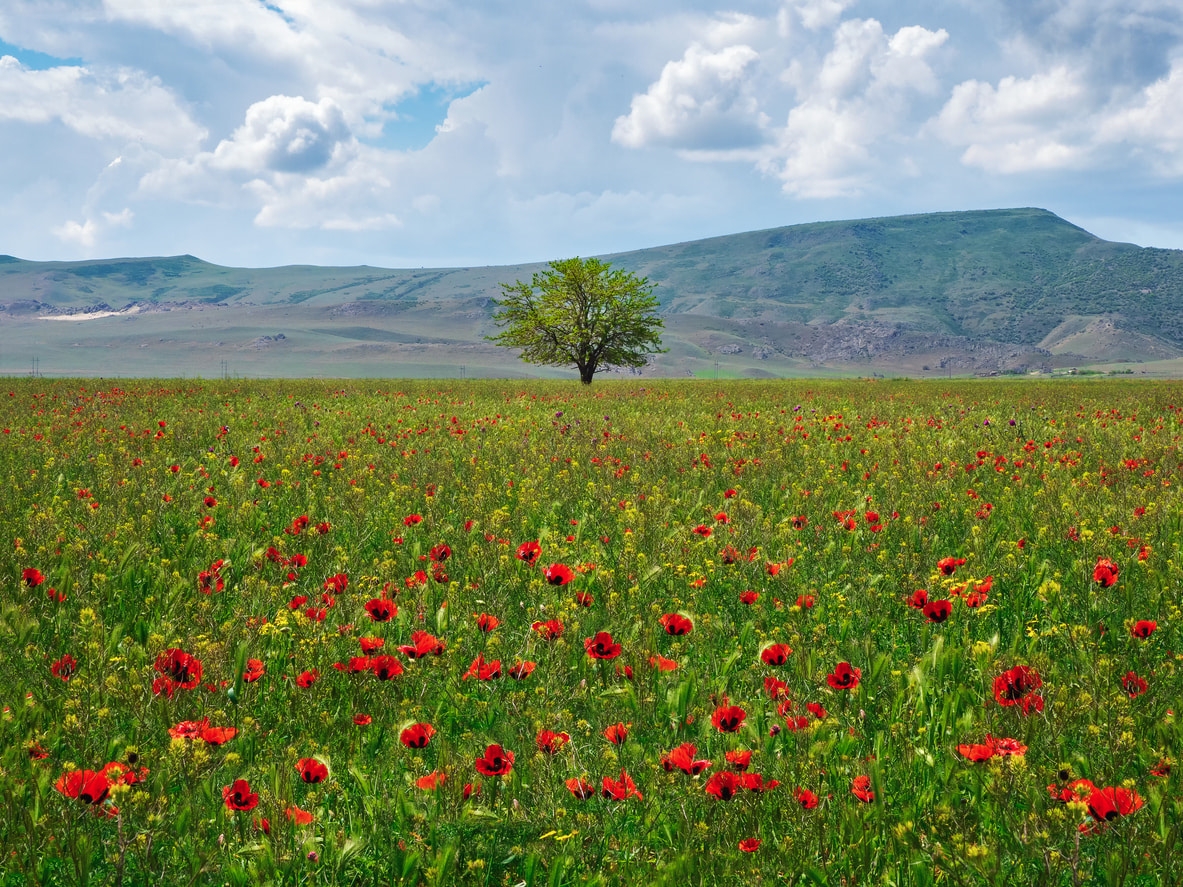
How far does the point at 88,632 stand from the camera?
133 inches

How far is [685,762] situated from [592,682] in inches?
50.7

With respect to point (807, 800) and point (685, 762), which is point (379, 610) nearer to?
point (685, 762)

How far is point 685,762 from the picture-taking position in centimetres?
204

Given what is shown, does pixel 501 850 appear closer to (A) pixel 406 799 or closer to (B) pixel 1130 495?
(A) pixel 406 799

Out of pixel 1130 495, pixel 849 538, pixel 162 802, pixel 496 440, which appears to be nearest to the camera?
pixel 162 802

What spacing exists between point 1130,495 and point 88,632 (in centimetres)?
730

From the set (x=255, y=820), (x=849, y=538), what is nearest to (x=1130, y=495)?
(x=849, y=538)

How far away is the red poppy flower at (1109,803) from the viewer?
170 centimetres

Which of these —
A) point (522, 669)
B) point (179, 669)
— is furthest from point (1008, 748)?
point (179, 669)

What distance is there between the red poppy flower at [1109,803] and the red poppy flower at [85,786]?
233cm

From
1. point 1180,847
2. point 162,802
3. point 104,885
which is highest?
point 162,802

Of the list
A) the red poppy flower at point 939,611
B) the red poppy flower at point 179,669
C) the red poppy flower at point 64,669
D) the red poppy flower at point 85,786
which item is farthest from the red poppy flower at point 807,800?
the red poppy flower at point 64,669

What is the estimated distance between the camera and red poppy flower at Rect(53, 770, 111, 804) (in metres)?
1.82

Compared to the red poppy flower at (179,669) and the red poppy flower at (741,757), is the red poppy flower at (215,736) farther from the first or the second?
the red poppy flower at (741,757)
